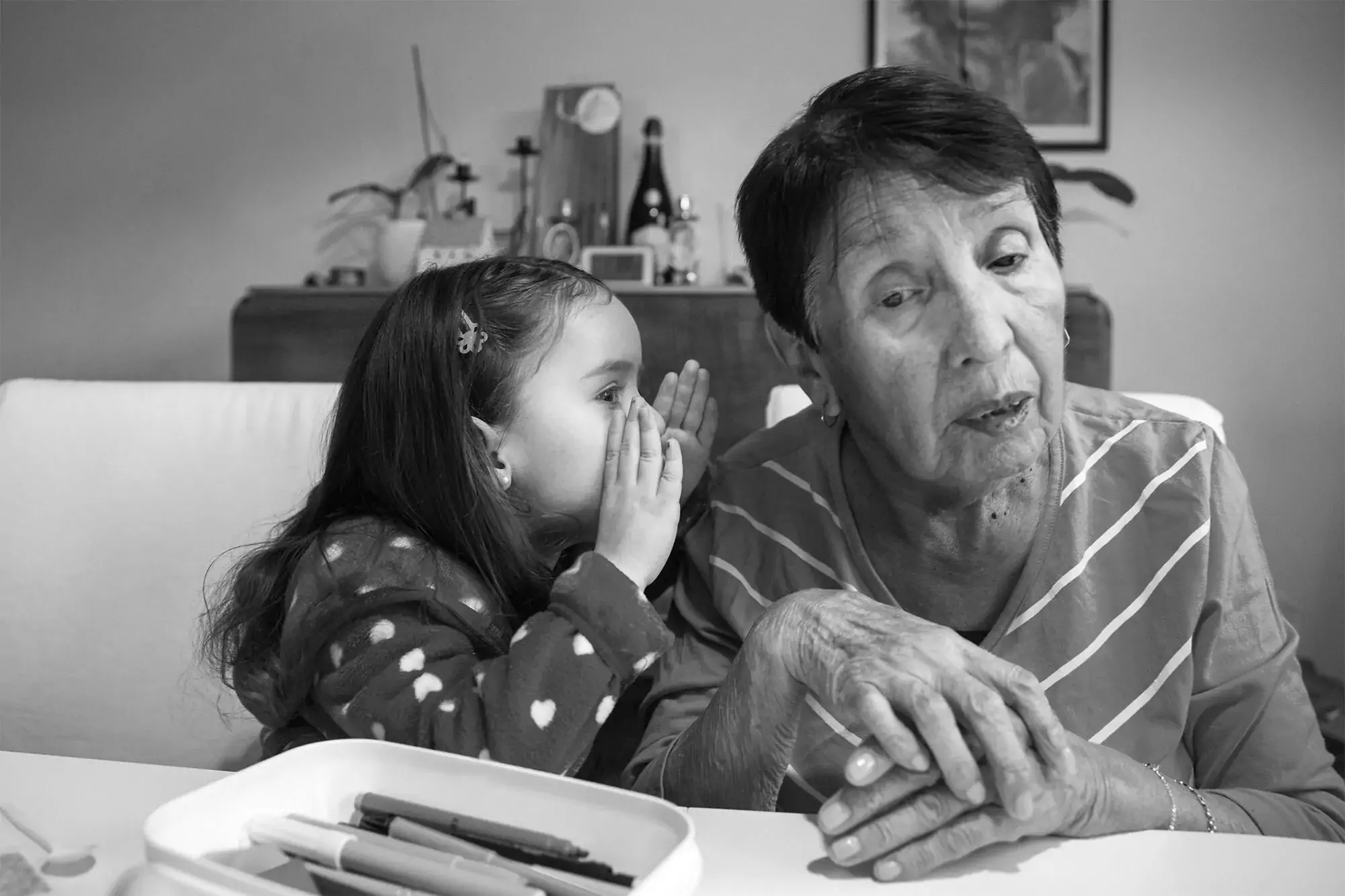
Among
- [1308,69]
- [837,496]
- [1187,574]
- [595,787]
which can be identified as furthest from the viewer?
[1308,69]

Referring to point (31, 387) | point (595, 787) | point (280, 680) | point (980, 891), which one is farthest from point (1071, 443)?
point (31, 387)

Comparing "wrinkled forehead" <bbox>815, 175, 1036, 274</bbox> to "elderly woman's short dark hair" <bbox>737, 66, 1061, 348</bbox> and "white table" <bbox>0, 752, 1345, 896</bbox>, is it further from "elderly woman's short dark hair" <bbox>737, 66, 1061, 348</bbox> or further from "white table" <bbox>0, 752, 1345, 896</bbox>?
"white table" <bbox>0, 752, 1345, 896</bbox>

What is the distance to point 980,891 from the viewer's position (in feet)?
2.29

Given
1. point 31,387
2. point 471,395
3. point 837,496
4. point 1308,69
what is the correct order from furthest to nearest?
point 1308,69 → point 31,387 → point 471,395 → point 837,496

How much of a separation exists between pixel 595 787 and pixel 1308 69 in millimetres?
3737

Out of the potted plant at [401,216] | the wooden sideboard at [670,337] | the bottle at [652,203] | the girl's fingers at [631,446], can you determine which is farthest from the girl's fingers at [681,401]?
the potted plant at [401,216]

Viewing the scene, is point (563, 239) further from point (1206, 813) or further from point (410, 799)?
point (410, 799)

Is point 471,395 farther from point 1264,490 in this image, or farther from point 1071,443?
point 1264,490

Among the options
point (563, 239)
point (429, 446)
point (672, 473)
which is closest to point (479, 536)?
point (429, 446)

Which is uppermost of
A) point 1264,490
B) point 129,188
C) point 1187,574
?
point 129,188

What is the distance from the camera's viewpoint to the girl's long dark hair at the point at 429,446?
4.26ft

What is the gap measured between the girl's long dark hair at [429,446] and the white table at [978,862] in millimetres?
438

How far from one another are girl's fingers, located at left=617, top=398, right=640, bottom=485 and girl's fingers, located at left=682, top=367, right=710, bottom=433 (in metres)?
0.15

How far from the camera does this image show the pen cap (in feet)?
2.00
